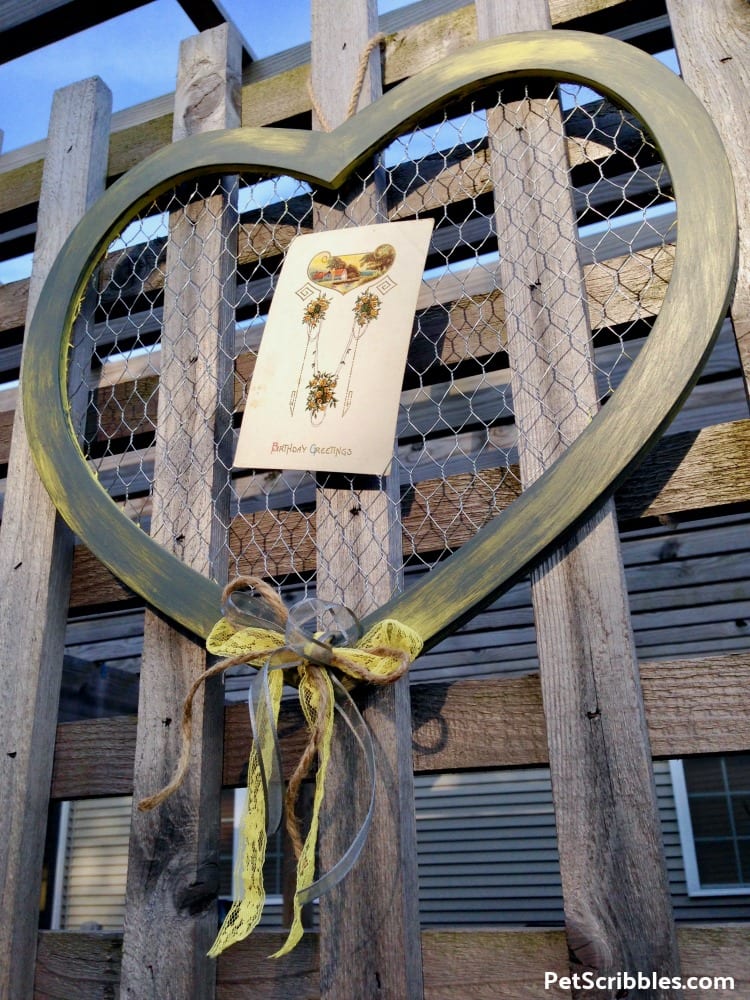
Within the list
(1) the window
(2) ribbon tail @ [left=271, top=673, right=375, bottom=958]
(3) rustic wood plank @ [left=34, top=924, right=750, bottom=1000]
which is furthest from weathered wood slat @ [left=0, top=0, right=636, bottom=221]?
(1) the window

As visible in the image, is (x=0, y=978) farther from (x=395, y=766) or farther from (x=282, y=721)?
(x=395, y=766)

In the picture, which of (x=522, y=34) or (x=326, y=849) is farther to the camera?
(x=522, y=34)

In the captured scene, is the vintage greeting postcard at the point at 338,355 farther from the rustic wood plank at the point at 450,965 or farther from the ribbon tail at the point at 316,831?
the rustic wood plank at the point at 450,965

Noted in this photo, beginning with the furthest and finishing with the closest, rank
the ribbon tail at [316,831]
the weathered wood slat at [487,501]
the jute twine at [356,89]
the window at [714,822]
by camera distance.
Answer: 1. the window at [714,822]
2. the jute twine at [356,89]
3. the weathered wood slat at [487,501]
4. the ribbon tail at [316,831]

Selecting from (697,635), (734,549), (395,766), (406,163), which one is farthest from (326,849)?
(697,635)

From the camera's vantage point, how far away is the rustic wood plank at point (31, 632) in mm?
1053

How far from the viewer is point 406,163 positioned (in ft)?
3.98

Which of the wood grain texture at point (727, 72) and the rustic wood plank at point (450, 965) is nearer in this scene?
the rustic wood plank at point (450, 965)

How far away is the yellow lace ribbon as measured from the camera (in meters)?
0.83

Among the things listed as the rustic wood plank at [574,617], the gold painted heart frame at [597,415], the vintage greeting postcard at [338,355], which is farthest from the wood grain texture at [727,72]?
the vintage greeting postcard at [338,355]

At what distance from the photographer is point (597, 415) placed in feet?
2.99

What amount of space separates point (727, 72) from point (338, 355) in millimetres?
575

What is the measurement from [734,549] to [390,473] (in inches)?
102

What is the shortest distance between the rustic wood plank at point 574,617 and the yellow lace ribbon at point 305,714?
0.52 feet
